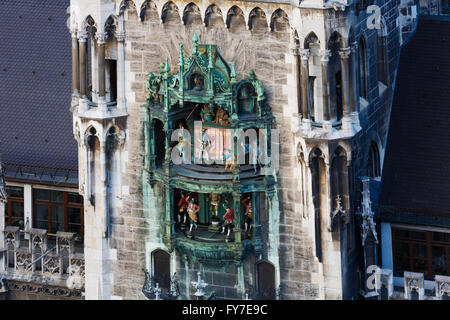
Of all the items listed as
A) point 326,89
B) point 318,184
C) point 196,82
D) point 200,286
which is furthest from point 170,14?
point 200,286

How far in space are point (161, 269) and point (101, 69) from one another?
7.56 metres

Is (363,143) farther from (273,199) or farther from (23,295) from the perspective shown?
(23,295)

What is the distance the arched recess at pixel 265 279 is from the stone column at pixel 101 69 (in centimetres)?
789

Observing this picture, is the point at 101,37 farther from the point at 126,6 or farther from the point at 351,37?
the point at 351,37

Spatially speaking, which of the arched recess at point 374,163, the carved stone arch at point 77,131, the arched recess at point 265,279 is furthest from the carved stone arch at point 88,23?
the arched recess at point 374,163

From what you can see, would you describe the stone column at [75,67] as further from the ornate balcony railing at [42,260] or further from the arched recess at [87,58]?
the ornate balcony railing at [42,260]

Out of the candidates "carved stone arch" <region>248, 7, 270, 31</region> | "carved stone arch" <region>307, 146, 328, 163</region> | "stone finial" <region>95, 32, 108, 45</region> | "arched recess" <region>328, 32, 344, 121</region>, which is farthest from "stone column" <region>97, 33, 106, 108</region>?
"arched recess" <region>328, 32, 344, 121</region>

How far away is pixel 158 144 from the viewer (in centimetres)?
9175

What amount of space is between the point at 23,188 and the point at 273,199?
531 inches

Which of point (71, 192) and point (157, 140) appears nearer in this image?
point (157, 140)

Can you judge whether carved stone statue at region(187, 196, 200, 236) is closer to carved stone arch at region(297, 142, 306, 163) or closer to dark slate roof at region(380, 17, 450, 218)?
carved stone arch at region(297, 142, 306, 163)

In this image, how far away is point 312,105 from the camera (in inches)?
3492
